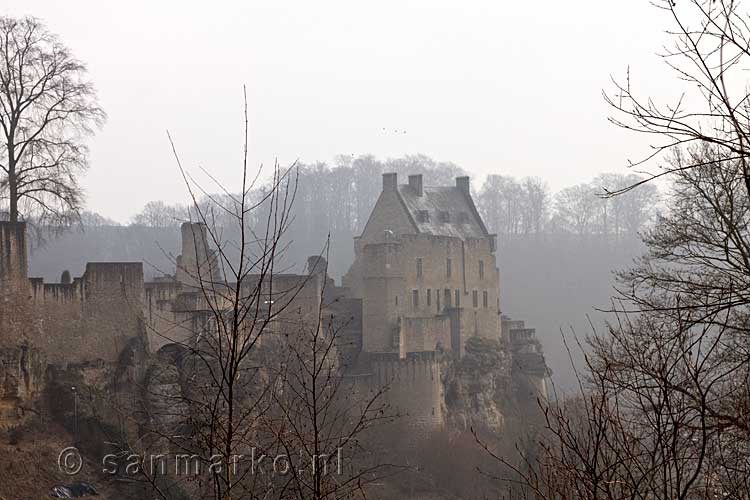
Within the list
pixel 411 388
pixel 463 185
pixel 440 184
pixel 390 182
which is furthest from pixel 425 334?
pixel 440 184

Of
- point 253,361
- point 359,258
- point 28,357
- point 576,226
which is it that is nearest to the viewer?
point 28,357

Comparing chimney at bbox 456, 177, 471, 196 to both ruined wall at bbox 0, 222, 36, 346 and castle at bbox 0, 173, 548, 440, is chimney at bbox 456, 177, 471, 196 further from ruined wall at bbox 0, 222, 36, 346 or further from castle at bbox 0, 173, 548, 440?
ruined wall at bbox 0, 222, 36, 346

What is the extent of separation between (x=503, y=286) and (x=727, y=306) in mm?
68290

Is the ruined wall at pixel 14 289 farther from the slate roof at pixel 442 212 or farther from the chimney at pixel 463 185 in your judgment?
the chimney at pixel 463 185

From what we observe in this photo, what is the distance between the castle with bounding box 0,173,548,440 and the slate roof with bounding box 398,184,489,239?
2.6 inches

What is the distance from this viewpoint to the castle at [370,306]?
80.3ft

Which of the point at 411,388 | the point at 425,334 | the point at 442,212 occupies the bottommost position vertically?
the point at 411,388

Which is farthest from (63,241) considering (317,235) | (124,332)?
(124,332)

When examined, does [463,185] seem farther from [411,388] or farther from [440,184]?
[440,184]

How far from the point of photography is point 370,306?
129 ft

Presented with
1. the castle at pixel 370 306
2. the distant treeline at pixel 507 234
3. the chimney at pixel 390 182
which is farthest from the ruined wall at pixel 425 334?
the distant treeline at pixel 507 234

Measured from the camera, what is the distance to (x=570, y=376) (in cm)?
6041

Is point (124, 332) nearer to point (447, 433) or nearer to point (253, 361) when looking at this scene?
point (253, 361)

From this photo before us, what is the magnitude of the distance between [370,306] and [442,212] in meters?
10.5
